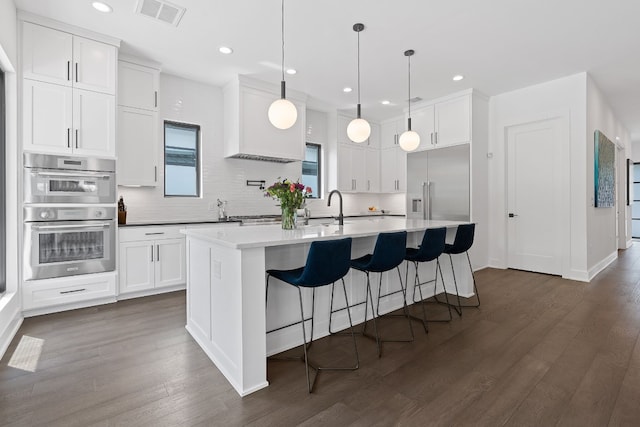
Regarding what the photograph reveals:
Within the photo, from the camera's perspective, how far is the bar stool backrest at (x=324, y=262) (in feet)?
6.63

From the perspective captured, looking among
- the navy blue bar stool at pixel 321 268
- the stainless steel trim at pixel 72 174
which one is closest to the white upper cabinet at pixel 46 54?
the stainless steel trim at pixel 72 174

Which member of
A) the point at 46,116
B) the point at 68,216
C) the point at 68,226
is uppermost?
the point at 46,116

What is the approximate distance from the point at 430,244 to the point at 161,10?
336cm

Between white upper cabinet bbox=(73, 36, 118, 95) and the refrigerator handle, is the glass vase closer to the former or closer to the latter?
white upper cabinet bbox=(73, 36, 118, 95)

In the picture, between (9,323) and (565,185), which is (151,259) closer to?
(9,323)

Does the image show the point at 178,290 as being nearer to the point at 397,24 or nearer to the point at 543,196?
the point at 397,24

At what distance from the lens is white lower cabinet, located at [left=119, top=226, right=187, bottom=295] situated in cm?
374

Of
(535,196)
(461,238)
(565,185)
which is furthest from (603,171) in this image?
(461,238)

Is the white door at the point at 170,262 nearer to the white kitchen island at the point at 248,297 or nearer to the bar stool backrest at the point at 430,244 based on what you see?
the white kitchen island at the point at 248,297

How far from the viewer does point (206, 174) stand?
192 inches

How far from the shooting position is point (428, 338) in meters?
2.71

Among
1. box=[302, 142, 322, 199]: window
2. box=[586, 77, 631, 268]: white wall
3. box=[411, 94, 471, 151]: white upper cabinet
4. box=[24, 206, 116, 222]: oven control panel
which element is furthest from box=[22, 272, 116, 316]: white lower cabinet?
box=[586, 77, 631, 268]: white wall

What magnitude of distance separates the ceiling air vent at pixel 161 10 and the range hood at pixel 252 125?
4.80ft

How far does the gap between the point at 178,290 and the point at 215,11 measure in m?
3.25
